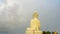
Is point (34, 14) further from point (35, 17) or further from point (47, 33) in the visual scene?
point (47, 33)

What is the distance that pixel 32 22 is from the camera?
1171 inches

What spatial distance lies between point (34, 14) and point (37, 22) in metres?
1.21

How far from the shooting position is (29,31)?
93.2ft

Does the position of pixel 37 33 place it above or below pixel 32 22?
below

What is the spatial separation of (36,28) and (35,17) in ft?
6.07

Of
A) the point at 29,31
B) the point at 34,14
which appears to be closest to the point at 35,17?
the point at 34,14

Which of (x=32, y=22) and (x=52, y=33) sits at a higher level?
(x=32, y=22)

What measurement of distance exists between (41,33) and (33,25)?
1872 mm

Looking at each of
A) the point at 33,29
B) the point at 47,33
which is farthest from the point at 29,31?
the point at 47,33

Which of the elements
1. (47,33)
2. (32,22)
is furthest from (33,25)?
(47,33)

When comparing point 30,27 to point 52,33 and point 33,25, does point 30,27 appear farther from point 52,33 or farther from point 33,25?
point 52,33

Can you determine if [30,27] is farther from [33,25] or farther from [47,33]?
[47,33]

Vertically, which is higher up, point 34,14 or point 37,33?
point 34,14

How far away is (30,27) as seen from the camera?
96.9 ft
